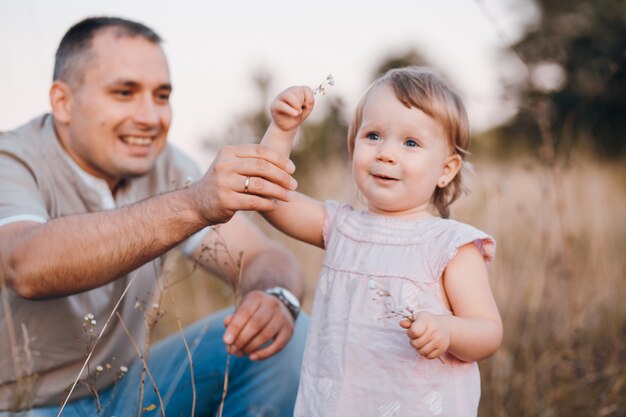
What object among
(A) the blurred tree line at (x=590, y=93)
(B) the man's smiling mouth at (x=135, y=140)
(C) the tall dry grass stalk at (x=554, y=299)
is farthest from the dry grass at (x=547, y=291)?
(A) the blurred tree line at (x=590, y=93)

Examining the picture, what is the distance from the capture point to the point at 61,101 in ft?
10.2

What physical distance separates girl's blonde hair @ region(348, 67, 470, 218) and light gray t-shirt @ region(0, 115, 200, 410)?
77 centimetres

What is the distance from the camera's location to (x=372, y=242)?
6.44 ft

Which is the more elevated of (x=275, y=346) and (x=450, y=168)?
(x=450, y=168)

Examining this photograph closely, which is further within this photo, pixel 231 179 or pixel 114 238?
pixel 114 238

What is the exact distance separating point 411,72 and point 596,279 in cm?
300

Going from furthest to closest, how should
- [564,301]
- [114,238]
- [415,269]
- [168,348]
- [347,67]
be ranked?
[347,67] → [564,301] → [168,348] → [114,238] → [415,269]

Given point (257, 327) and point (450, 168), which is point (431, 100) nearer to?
point (450, 168)

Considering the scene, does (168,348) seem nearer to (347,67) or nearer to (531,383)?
(531,383)

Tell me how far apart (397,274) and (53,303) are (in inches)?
55.9

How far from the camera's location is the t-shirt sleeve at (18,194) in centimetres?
234

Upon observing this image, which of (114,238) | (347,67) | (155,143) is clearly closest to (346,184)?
(347,67)

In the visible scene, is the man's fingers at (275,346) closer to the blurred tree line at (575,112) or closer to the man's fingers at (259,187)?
the man's fingers at (259,187)

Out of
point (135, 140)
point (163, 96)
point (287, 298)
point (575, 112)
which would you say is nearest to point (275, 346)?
point (287, 298)
